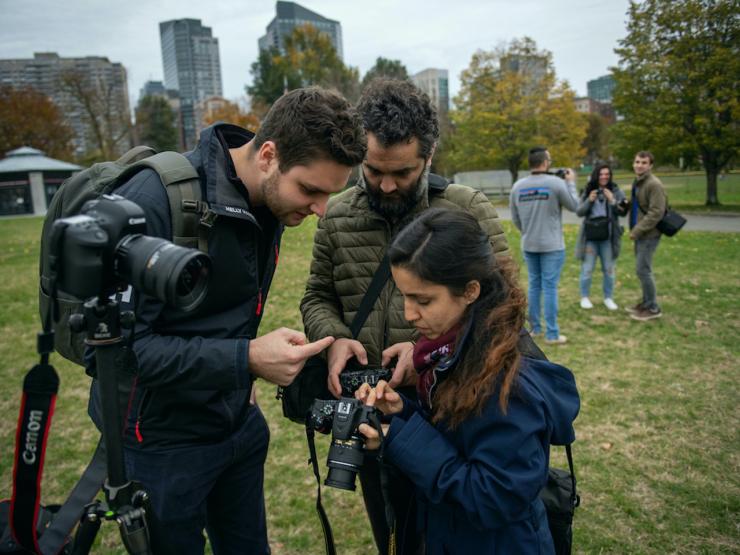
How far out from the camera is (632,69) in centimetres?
2234

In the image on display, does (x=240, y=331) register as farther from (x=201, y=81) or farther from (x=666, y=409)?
(x=201, y=81)

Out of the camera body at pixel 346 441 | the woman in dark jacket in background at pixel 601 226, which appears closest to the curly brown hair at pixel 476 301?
the camera body at pixel 346 441

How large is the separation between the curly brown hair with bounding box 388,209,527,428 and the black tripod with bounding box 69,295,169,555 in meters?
0.95

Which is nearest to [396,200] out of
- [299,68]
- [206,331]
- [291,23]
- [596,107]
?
[206,331]

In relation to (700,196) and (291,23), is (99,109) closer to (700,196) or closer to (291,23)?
(700,196)

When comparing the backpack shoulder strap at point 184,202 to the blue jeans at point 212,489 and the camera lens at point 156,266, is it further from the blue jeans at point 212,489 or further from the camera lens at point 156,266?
the blue jeans at point 212,489

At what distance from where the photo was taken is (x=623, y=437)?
437 cm

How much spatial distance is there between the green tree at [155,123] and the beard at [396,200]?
54121mm

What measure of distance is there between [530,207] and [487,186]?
31.2 meters

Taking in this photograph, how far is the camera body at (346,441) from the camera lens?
1730 millimetres

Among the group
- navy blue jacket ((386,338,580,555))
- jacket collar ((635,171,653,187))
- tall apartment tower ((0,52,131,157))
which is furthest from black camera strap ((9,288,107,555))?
tall apartment tower ((0,52,131,157))

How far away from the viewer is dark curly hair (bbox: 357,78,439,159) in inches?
87.4

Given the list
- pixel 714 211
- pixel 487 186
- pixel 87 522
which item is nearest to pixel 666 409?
pixel 87 522

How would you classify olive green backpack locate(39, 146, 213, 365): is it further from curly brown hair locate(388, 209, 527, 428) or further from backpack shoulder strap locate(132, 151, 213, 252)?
curly brown hair locate(388, 209, 527, 428)
